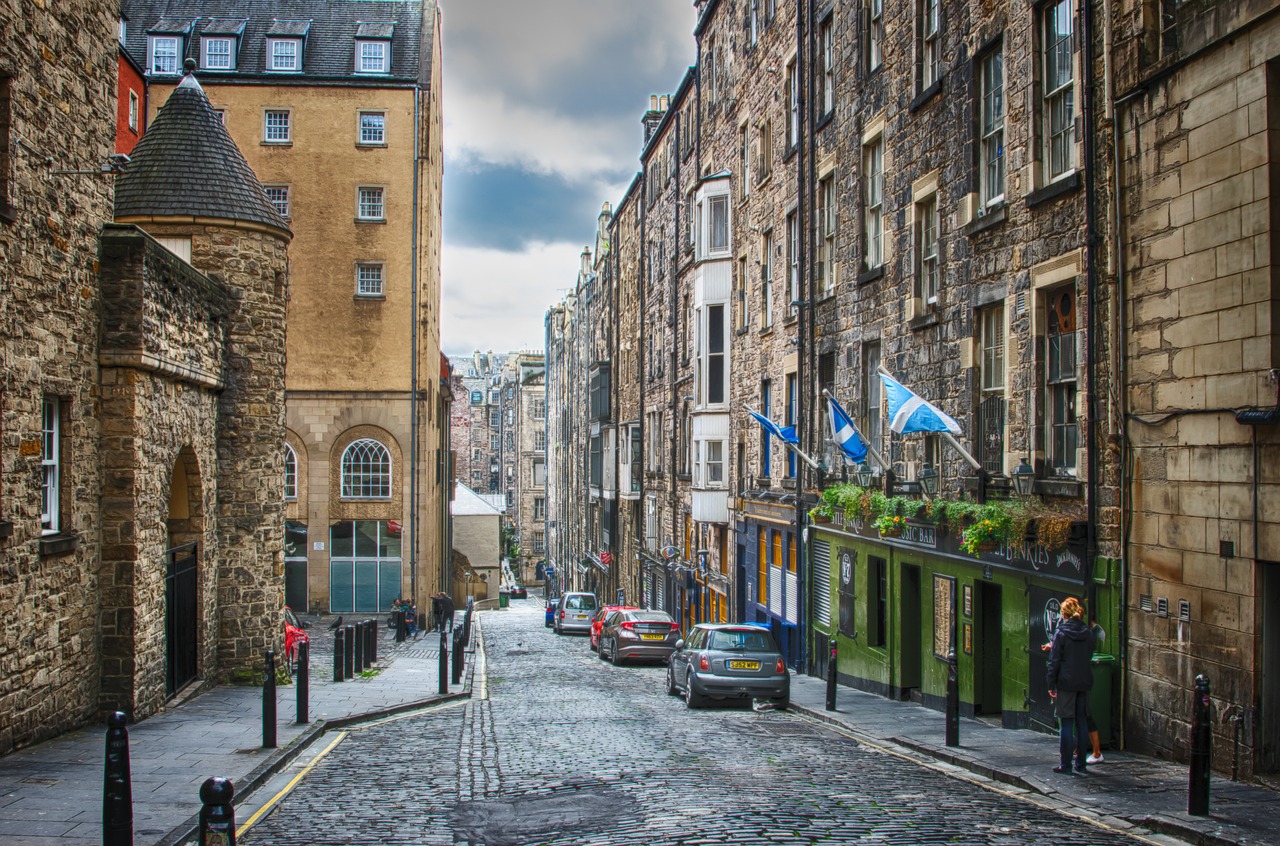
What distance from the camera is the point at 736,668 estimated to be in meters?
18.2

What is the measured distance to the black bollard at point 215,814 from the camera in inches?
278

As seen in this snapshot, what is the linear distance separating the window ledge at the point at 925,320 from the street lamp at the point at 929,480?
2.13 metres

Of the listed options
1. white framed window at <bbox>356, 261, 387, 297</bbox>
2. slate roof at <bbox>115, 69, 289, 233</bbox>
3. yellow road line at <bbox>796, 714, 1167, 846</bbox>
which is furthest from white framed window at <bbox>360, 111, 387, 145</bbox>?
yellow road line at <bbox>796, 714, 1167, 846</bbox>

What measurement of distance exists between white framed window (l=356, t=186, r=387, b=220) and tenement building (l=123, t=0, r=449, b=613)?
0.16 ft

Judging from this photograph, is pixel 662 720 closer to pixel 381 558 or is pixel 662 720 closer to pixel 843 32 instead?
pixel 843 32

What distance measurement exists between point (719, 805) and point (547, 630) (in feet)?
116

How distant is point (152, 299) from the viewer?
49.0 ft

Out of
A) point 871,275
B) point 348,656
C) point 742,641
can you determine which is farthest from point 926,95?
point 348,656

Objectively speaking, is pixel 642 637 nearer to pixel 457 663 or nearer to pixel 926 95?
pixel 457 663

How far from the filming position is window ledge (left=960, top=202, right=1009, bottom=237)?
15070 mm

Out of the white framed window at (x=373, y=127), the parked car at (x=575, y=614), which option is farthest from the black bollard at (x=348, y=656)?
the white framed window at (x=373, y=127)

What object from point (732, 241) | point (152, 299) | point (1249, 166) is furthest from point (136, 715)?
point (732, 241)

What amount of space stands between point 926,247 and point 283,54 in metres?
30.7

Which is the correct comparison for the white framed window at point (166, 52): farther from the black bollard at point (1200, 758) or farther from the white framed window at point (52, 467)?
the black bollard at point (1200, 758)
